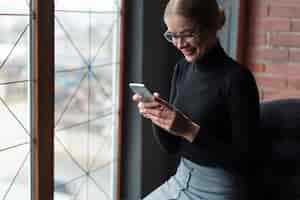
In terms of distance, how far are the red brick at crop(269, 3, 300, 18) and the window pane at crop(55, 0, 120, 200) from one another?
0.75m

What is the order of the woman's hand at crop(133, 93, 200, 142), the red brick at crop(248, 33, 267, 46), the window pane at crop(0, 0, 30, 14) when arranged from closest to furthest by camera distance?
the woman's hand at crop(133, 93, 200, 142), the window pane at crop(0, 0, 30, 14), the red brick at crop(248, 33, 267, 46)

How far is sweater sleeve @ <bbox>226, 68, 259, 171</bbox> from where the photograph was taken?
1645 millimetres

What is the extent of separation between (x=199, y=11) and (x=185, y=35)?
0.08m

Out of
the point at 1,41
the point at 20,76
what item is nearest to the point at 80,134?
the point at 20,76

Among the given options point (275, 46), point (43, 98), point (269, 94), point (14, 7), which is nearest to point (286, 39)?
point (275, 46)

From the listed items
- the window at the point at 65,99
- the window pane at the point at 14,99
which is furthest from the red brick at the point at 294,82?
the window pane at the point at 14,99

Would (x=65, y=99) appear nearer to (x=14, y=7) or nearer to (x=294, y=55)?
(x=14, y=7)

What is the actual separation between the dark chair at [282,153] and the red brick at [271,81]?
92 centimetres

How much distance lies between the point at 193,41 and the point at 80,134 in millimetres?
942

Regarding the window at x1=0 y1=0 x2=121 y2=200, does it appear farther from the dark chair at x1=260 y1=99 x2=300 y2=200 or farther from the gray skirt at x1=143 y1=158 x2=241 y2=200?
the dark chair at x1=260 y1=99 x2=300 y2=200

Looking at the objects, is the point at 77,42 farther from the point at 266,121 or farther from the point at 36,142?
the point at 266,121

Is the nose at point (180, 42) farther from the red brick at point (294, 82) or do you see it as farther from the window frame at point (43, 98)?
the red brick at point (294, 82)

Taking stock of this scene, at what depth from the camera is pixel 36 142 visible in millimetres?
2111

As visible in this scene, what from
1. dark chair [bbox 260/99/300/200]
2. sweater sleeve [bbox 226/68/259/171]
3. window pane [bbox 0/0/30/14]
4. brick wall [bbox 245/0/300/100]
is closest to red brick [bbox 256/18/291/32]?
brick wall [bbox 245/0/300/100]
